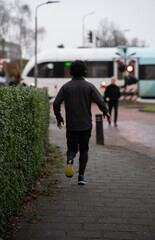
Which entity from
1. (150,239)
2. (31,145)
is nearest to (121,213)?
(150,239)

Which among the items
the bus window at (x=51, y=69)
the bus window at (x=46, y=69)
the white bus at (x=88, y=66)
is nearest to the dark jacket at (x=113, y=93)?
the white bus at (x=88, y=66)

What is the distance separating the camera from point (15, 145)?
4.11 m

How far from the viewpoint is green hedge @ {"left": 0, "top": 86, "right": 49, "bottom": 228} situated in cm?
361

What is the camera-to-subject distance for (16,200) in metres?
4.16

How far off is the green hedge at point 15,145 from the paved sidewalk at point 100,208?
0.30 metres

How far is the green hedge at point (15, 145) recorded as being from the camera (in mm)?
3607

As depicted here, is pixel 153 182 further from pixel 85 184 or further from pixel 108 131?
pixel 108 131

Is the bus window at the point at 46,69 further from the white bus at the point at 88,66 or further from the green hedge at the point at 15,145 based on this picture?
the green hedge at the point at 15,145

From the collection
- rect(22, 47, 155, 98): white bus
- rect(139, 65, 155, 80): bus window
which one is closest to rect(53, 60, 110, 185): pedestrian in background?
rect(22, 47, 155, 98): white bus

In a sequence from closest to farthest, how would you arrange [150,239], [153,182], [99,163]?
[150,239], [153,182], [99,163]

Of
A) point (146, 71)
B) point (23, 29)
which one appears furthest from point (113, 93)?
point (23, 29)

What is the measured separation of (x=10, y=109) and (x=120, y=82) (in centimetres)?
2439

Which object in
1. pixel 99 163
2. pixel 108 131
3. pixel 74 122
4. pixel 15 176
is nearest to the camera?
pixel 15 176

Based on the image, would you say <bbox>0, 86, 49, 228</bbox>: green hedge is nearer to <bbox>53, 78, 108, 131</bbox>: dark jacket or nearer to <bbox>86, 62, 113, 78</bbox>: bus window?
<bbox>53, 78, 108, 131</bbox>: dark jacket
